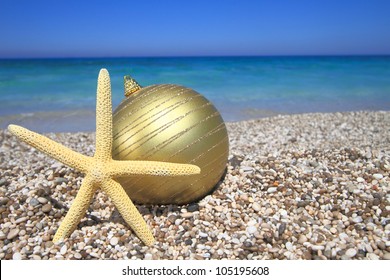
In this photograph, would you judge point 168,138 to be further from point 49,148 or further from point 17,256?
point 17,256

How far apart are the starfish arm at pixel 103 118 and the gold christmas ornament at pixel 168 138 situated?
0.68 feet

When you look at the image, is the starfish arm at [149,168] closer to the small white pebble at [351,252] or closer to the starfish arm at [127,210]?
the starfish arm at [127,210]

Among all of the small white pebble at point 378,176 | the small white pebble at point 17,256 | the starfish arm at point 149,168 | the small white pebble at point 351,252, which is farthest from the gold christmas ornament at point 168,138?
the small white pebble at point 378,176

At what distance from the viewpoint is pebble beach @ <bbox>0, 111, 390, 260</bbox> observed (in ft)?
10.1

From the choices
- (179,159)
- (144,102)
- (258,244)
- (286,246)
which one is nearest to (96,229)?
(179,159)

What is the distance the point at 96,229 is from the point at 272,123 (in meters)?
6.64

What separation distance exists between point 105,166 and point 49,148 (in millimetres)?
508

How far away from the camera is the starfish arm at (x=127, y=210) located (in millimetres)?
3125

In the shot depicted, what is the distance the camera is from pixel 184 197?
3533mm

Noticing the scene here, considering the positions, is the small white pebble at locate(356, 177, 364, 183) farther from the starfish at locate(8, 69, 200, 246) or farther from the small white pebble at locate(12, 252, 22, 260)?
the small white pebble at locate(12, 252, 22, 260)

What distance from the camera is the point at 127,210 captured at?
10.2 feet

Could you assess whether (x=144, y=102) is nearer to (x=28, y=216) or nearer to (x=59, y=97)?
(x=28, y=216)

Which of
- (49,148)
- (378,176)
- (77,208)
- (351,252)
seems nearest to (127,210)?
(77,208)

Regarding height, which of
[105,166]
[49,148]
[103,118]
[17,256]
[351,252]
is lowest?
[17,256]
